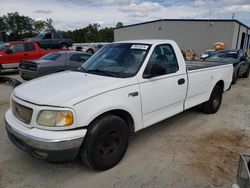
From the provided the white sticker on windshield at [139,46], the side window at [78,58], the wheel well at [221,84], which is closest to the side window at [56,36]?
the side window at [78,58]

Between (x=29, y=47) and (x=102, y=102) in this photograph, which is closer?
(x=102, y=102)

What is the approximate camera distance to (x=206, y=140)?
4168mm

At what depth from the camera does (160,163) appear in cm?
339

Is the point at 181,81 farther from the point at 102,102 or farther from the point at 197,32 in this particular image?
the point at 197,32

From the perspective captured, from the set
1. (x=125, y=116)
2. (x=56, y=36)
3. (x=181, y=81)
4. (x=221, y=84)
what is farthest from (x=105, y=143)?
(x=56, y=36)

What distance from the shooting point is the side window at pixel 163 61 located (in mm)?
3570

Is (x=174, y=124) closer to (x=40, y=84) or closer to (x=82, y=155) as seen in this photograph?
(x=82, y=155)

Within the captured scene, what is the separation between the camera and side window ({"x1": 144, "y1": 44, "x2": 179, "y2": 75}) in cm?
357

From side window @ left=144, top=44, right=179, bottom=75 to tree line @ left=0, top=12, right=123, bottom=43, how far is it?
7211 centimetres

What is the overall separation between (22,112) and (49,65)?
618 cm

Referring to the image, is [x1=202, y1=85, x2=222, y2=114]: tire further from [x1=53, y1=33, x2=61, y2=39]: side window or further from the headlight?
[x1=53, y1=33, x2=61, y2=39]: side window

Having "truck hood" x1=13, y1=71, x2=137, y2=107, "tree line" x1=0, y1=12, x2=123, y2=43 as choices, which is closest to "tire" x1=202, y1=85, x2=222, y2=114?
"truck hood" x1=13, y1=71, x2=137, y2=107

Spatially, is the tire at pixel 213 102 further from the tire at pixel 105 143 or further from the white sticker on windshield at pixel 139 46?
the tire at pixel 105 143

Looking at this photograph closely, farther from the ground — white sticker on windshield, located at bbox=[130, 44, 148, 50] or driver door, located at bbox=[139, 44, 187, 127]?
white sticker on windshield, located at bbox=[130, 44, 148, 50]
